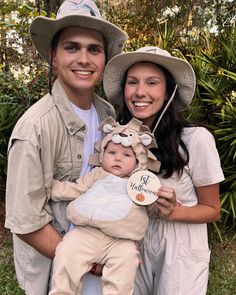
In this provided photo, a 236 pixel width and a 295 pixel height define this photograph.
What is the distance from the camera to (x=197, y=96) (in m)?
5.33

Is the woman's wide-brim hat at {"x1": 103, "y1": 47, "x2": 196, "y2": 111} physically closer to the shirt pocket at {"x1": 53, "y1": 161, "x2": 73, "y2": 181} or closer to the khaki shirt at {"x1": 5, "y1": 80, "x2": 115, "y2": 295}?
the khaki shirt at {"x1": 5, "y1": 80, "x2": 115, "y2": 295}

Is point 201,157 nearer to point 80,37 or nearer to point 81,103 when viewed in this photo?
point 81,103

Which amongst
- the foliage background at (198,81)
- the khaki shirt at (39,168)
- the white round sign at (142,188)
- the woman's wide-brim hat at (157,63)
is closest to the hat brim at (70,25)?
the woman's wide-brim hat at (157,63)

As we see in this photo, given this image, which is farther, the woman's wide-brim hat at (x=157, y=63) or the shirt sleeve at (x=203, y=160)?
the woman's wide-brim hat at (x=157, y=63)

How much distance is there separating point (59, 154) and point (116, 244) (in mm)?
572

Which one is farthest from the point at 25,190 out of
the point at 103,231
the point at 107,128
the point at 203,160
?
the point at 203,160

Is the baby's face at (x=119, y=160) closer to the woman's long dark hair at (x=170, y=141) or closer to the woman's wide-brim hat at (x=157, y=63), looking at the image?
the woman's long dark hair at (x=170, y=141)

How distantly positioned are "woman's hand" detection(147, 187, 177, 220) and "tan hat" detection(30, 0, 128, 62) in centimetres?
99

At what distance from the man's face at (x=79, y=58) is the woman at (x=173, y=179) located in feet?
0.64

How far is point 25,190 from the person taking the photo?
5.91 feet

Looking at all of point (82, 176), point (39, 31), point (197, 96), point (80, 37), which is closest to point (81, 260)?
point (82, 176)

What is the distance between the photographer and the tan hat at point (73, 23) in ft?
6.49

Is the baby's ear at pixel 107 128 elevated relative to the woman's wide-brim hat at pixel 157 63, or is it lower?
lower

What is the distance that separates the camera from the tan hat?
1978mm
